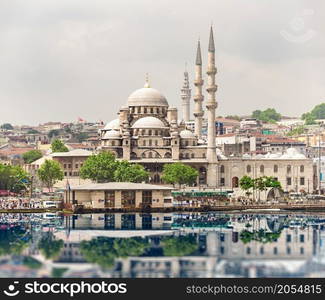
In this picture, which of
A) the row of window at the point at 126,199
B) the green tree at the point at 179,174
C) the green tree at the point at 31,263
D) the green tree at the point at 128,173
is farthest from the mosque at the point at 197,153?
the green tree at the point at 31,263

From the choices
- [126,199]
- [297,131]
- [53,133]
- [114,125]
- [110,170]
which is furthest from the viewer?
[53,133]

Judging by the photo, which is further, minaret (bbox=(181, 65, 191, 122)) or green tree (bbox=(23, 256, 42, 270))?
minaret (bbox=(181, 65, 191, 122))

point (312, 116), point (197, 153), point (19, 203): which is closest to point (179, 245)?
point (19, 203)

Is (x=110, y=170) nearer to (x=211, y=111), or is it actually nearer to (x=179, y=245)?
(x=211, y=111)

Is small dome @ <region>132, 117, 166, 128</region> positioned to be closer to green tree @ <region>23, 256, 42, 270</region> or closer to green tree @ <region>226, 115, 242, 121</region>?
green tree @ <region>23, 256, 42, 270</region>

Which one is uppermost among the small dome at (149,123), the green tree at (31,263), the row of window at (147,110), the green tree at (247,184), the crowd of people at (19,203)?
the row of window at (147,110)

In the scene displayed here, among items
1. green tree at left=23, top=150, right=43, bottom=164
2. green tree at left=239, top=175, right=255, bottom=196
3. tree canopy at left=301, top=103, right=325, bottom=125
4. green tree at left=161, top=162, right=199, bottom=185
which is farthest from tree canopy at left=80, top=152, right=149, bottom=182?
tree canopy at left=301, top=103, right=325, bottom=125

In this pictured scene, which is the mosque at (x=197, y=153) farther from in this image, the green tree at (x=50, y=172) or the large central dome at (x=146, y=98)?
the green tree at (x=50, y=172)

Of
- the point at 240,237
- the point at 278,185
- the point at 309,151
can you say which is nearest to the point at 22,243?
the point at 240,237
